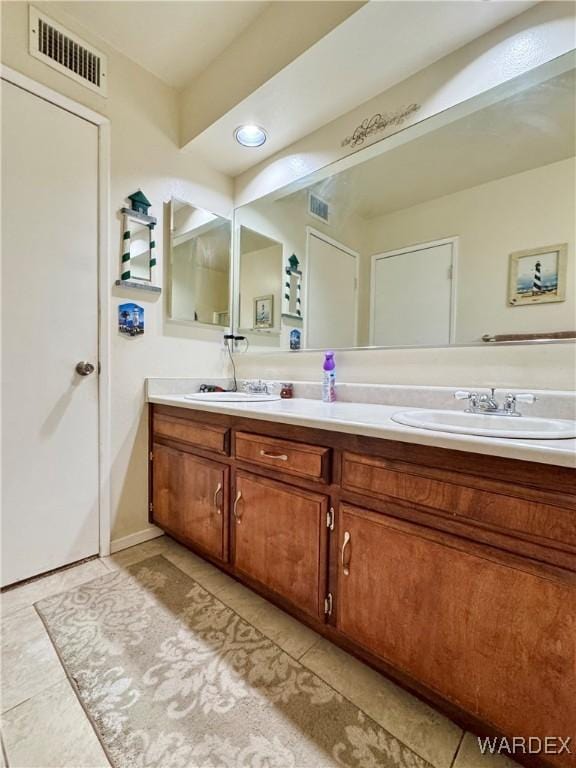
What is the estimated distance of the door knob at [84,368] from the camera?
1.62 metres

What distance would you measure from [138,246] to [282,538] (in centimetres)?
163

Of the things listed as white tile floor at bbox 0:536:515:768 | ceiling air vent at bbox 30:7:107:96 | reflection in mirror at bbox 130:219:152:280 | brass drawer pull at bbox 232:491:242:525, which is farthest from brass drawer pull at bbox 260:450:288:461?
ceiling air vent at bbox 30:7:107:96

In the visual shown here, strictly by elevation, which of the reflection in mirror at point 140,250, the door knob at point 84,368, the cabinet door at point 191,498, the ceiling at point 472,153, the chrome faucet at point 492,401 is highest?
the ceiling at point 472,153

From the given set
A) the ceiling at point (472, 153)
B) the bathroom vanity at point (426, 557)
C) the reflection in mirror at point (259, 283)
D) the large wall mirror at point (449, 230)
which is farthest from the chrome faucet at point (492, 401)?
the reflection in mirror at point (259, 283)

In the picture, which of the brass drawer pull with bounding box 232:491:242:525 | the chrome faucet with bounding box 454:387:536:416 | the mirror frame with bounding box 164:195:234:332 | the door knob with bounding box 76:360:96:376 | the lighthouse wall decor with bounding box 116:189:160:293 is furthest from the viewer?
the mirror frame with bounding box 164:195:234:332

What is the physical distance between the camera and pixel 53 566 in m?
1.58

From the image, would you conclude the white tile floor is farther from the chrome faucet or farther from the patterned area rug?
the chrome faucet

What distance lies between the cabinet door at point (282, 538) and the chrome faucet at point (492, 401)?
0.65 meters

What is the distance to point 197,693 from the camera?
1.00 meters

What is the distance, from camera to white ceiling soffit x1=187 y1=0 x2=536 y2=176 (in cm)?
121

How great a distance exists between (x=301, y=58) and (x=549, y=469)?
1757 mm

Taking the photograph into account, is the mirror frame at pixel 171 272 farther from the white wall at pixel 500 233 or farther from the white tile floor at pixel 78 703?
the white tile floor at pixel 78 703

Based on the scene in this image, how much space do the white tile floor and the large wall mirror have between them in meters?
1.25

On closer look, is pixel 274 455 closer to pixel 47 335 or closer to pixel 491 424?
pixel 491 424
